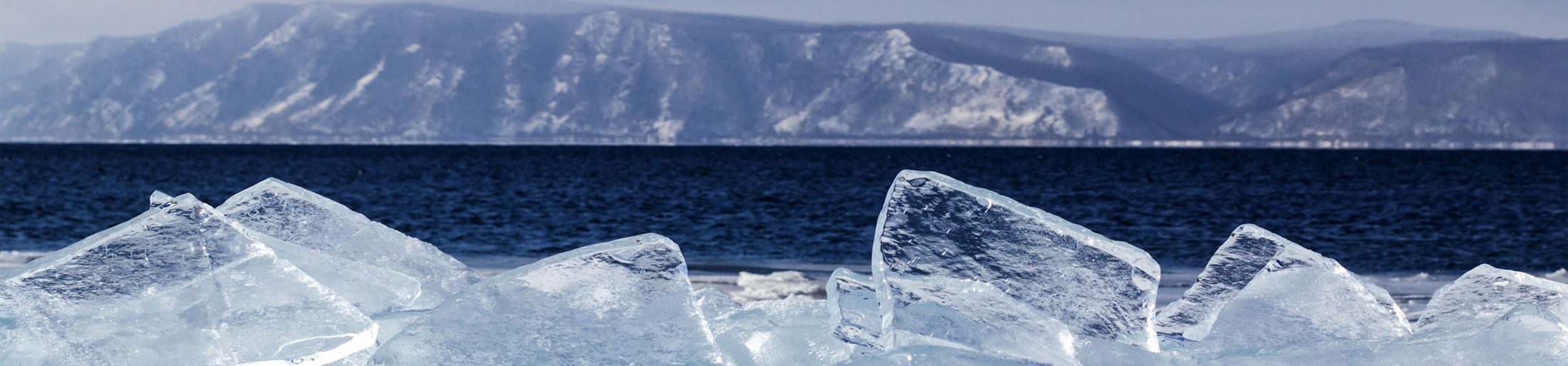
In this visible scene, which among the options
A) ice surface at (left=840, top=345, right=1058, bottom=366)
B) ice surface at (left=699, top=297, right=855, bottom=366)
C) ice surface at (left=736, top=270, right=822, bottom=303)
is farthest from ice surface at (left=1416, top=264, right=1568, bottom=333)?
ice surface at (left=736, top=270, right=822, bottom=303)

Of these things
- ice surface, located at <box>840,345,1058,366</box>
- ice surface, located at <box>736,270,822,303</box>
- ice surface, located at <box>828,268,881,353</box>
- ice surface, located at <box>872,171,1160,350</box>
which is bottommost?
ice surface, located at <box>736,270,822,303</box>

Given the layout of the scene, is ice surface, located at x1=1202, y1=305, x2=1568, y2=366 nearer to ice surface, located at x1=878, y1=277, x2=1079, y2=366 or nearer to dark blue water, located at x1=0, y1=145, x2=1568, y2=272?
ice surface, located at x1=878, y1=277, x2=1079, y2=366

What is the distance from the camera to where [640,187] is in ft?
251

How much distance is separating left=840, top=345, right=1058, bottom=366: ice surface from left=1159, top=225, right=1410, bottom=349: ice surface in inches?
65.1

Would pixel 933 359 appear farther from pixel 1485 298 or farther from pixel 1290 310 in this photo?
pixel 1485 298

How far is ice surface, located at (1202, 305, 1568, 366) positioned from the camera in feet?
16.9

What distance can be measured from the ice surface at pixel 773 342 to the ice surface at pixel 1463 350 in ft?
4.85

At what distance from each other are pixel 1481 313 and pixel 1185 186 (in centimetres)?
7569

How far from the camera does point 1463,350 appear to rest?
5.21 metres

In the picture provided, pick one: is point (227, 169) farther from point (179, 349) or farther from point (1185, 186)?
point (179, 349)

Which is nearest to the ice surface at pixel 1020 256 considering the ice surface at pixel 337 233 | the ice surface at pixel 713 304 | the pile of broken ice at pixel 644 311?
the pile of broken ice at pixel 644 311

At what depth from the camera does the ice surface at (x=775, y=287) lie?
1653cm

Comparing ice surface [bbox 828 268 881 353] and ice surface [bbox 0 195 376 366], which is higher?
ice surface [bbox 0 195 376 366]

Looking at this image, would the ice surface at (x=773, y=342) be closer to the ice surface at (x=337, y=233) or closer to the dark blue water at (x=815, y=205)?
the ice surface at (x=337, y=233)
